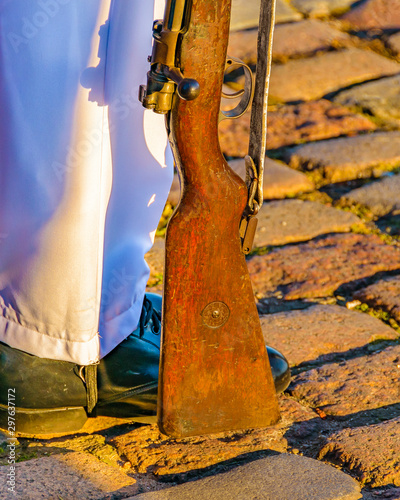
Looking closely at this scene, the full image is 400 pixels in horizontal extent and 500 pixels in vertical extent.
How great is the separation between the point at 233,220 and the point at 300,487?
0.45 m

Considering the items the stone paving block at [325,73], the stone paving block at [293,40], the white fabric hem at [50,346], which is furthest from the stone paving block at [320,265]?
the stone paving block at [293,40]

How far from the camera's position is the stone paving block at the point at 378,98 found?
10.4ft

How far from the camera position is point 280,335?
165 cm

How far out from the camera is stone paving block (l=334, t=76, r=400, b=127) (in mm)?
3166

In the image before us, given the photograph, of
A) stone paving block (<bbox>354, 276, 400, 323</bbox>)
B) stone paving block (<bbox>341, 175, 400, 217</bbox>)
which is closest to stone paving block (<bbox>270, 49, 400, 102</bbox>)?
stone paving block (<bbox>341, 175, 400, 217</bbox>)

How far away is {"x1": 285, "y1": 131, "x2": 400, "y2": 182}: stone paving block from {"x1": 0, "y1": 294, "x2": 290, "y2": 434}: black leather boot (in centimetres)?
148

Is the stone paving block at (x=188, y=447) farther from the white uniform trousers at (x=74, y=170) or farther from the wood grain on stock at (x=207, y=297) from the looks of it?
the white uniform trousers at (x=74, y=170)

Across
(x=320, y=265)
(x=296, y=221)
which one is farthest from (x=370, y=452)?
(x=296, y=221)

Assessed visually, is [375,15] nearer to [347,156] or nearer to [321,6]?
[321,6]

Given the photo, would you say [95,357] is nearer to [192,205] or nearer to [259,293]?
[192,205]

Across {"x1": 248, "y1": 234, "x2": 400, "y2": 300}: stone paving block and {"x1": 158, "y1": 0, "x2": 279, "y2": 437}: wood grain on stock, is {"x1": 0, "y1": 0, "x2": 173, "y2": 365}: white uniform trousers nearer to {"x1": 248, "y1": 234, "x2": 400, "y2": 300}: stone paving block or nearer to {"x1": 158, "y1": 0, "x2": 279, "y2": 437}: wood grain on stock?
{"x1": 158, "y1": 0, "x2": 279, "y2": 437}: wood grain on stock

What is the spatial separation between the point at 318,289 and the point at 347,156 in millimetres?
964

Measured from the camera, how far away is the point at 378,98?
329 centimetres

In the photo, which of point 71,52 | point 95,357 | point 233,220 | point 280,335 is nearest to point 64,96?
point 71,52
